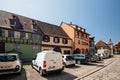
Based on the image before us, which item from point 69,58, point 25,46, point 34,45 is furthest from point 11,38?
point 69,58

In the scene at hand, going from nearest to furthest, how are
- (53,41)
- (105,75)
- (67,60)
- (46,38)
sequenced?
(105,75), (67,60), (46,38), (53,41)

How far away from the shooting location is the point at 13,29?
20.9m

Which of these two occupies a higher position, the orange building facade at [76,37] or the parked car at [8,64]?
the orange building facade at [76,37]

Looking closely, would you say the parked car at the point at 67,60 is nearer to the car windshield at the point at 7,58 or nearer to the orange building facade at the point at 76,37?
the car windshield at the point at 7,58

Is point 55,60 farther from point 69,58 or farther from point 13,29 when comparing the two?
point 13,29

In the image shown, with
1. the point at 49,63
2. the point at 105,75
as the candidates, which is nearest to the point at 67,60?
the point at 105,75

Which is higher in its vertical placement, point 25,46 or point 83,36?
point 83,36

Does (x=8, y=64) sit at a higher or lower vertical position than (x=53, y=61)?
lower

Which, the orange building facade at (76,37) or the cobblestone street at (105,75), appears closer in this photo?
the cobblestone street at (105,75)

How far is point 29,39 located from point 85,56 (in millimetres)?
11531

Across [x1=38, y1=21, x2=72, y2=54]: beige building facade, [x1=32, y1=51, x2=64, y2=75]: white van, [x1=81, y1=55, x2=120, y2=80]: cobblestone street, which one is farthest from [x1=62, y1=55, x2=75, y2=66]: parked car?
[x1=38, y1=21, x2=72, y2=54]: beige building facade

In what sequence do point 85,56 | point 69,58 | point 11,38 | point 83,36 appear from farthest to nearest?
point 83,36 → point 11,38 → point 85,56 → point 69,58

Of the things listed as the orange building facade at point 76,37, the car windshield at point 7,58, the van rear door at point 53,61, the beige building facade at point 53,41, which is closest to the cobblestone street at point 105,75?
the van rear door at point 53,61

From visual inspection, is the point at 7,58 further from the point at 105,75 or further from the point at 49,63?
the point at 105,75
